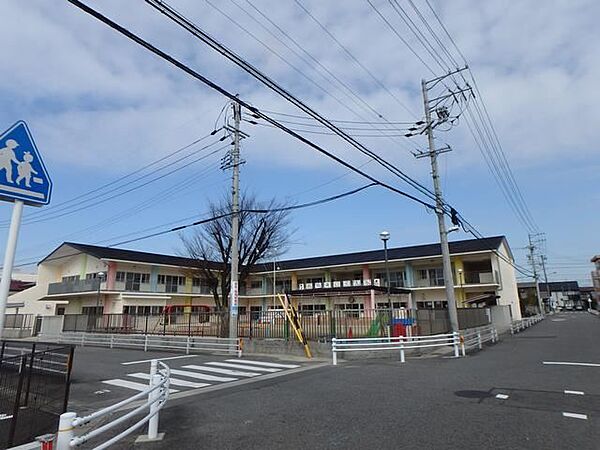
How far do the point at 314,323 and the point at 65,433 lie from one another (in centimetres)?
1395

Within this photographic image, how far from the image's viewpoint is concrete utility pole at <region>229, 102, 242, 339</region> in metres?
16.8

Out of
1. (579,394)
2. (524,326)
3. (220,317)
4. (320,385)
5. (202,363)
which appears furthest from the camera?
(524,326)

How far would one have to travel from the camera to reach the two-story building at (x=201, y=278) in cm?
3581

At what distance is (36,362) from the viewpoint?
648cm

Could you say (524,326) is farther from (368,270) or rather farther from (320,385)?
(320,385)

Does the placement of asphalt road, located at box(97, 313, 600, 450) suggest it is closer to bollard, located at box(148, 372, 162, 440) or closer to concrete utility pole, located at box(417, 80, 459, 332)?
bollard, located at box(148, 372, 162, 440)

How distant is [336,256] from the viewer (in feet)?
153

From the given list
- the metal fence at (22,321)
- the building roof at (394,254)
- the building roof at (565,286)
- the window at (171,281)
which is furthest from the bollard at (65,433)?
the building roof at (565,286)

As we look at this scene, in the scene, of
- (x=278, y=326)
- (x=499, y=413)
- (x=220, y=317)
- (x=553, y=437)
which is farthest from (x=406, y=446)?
(x=220, y=317)

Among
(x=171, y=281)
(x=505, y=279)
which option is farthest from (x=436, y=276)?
(x=171, y=281)

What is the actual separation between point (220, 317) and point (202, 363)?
16.2 ft

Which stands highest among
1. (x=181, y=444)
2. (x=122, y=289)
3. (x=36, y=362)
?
(x=122, y=289)

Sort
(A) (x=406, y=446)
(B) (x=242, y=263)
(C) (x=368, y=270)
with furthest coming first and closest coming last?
(C) (x=368, y=270) < (B) (x=242, y=263) < (A) (x=406, y=446)

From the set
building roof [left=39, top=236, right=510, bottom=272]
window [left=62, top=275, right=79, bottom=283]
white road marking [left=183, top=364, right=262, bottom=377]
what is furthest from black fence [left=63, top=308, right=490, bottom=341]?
window [left=62, top=275, right=79, bottom=283]
